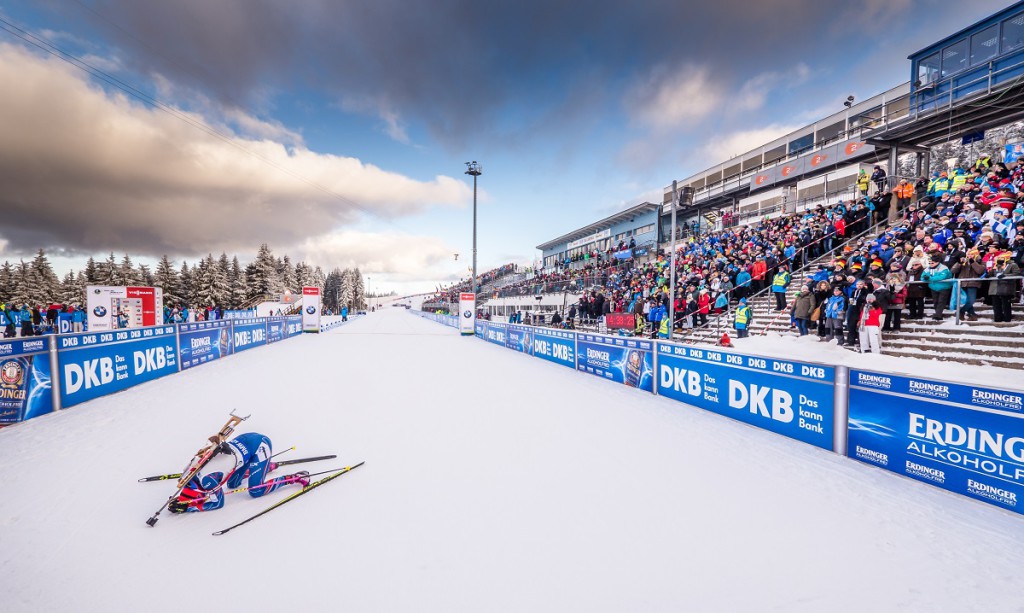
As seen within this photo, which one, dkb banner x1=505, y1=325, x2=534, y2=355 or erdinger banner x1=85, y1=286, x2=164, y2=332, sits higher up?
erdinger banner x1=85, y1=286, x2=164, y2=332

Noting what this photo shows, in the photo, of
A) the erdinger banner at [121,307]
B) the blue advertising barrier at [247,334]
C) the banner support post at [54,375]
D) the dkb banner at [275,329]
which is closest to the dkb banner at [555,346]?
the banner support post at [54,375]

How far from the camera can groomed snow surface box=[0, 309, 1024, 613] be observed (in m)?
2.38

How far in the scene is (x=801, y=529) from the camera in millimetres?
3117

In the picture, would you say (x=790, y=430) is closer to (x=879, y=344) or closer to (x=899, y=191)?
(x=879, y=344)

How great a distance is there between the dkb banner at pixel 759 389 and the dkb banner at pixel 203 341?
13205 mm

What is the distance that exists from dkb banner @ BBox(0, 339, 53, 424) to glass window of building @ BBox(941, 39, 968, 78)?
27.0 m

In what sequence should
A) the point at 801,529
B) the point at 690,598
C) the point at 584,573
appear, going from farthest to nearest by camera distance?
the point at 801,529
the point at 584,573
the point at 690,598

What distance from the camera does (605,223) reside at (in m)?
39.8

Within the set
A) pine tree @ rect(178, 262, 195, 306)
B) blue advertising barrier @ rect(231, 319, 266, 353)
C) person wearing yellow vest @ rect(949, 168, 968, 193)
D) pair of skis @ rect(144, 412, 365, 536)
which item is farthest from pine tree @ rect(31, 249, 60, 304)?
person wearing yellow vest @ rect(949, 168, 968, 193)

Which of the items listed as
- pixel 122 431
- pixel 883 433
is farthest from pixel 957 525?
pixel 122 431

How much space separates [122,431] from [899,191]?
73.7 feet

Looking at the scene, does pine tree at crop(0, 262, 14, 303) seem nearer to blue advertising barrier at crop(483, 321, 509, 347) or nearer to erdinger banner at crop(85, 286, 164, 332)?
erdinger banner at crop(85, 286, 164, 332)

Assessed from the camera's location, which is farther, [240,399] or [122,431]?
[240,399]

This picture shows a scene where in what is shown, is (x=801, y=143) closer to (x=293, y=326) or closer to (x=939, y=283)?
(x=939, y=283)
